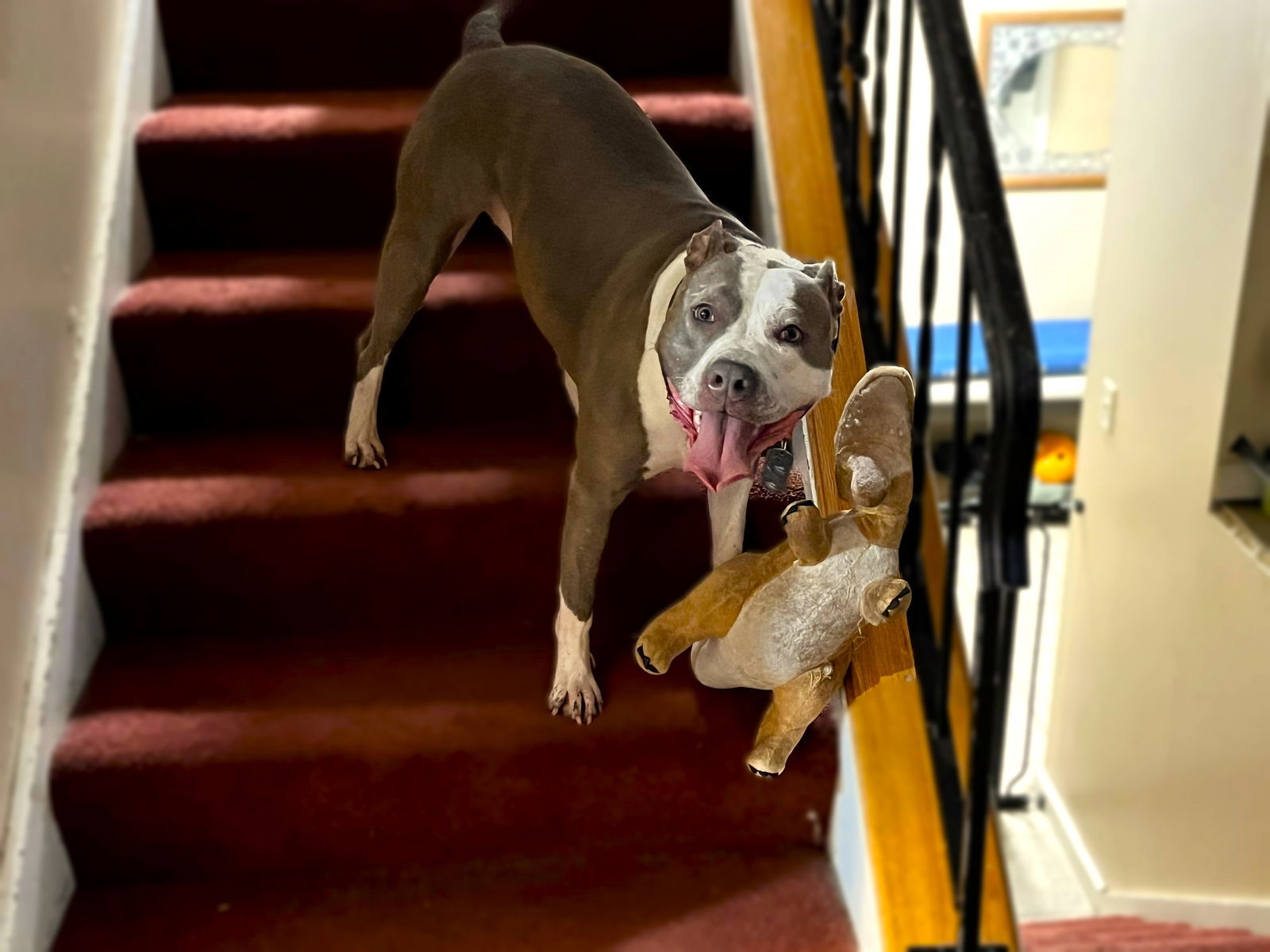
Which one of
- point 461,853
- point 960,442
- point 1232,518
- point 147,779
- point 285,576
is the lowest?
point 1232,518

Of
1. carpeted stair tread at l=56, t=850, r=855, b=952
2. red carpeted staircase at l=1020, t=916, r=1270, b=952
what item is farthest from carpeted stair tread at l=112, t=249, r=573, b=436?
red carpeted staircase at l=1020, t=916, r=1270, b=952

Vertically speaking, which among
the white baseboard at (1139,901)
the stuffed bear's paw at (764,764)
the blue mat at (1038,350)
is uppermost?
the stuffed bear's paw at (764,764)

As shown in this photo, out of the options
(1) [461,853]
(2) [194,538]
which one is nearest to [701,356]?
(2) [194,538]

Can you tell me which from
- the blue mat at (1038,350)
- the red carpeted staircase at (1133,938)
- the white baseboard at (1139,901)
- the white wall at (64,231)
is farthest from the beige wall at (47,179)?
the white baseboard at (1139,901)

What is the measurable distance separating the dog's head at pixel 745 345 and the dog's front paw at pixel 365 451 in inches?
3.6

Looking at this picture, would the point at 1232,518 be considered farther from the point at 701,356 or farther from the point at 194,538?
the point at 701,356

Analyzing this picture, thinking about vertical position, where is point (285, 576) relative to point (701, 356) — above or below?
below

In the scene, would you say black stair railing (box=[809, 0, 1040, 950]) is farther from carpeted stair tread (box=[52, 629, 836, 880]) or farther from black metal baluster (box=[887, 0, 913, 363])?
carpeted stair tread (box=[52, 629, 836, 880])

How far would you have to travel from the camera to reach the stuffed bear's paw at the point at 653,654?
17 cm

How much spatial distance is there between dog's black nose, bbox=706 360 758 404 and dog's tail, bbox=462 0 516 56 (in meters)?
0.10

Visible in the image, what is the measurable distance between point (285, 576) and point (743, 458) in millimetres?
433

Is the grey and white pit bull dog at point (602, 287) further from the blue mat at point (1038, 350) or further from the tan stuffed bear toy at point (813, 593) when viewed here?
the blue mat at point (1038, 350)

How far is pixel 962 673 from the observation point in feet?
3.39

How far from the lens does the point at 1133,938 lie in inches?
109
